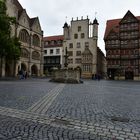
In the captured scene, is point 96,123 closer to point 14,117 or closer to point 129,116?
point 129,116

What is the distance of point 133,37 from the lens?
60.5m

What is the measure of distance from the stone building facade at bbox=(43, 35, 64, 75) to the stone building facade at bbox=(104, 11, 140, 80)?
71.3 ft

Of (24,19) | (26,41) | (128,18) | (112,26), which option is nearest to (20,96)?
(26,41)

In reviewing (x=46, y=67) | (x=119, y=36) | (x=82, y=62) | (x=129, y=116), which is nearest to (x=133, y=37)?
(x=119, y=36)

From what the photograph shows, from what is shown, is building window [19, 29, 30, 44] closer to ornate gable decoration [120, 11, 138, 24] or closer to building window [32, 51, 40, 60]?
building window [32, 51, 40, 60]

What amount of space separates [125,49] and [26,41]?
28.1 m

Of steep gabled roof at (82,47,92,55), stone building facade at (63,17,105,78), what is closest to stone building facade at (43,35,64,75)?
stone building facade at (63,17,105,78)

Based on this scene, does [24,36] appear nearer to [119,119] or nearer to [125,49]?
[125,49]

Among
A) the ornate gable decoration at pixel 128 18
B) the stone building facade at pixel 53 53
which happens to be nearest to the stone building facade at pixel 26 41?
the stone building facade at pixel 53 53

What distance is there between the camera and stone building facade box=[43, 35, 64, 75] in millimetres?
79938

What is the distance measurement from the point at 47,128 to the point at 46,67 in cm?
7801

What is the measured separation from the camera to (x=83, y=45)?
230 feet

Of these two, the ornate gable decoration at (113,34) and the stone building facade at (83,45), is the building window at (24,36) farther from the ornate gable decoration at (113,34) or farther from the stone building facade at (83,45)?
the ornate gable decoration at (113,34)

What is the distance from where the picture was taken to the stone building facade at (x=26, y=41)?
52688 millimetres
